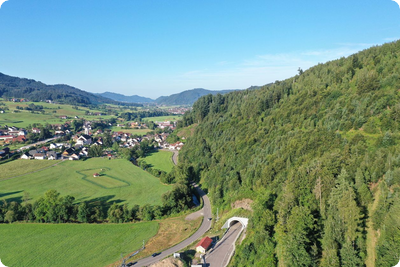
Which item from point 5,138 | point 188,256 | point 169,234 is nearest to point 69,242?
point 169,234

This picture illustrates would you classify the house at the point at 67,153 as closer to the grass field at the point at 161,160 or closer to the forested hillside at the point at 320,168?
the grass field at the point at 161,160

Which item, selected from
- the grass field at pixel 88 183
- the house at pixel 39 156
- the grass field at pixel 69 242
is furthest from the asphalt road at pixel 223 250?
the house at pixel 39 156

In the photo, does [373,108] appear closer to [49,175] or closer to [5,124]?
[49,175]

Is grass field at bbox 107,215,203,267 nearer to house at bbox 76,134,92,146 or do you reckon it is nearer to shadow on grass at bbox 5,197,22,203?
shadow on grass at bbox 5,197,22,203

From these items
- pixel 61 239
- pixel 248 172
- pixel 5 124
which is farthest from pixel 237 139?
pixel 5 124

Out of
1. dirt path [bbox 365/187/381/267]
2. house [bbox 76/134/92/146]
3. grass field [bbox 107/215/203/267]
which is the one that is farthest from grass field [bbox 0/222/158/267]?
house [bbox 76/134/92/146]

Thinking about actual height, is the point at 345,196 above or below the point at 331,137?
below

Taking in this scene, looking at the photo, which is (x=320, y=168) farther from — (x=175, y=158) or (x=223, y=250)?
(x=175, y=158)
